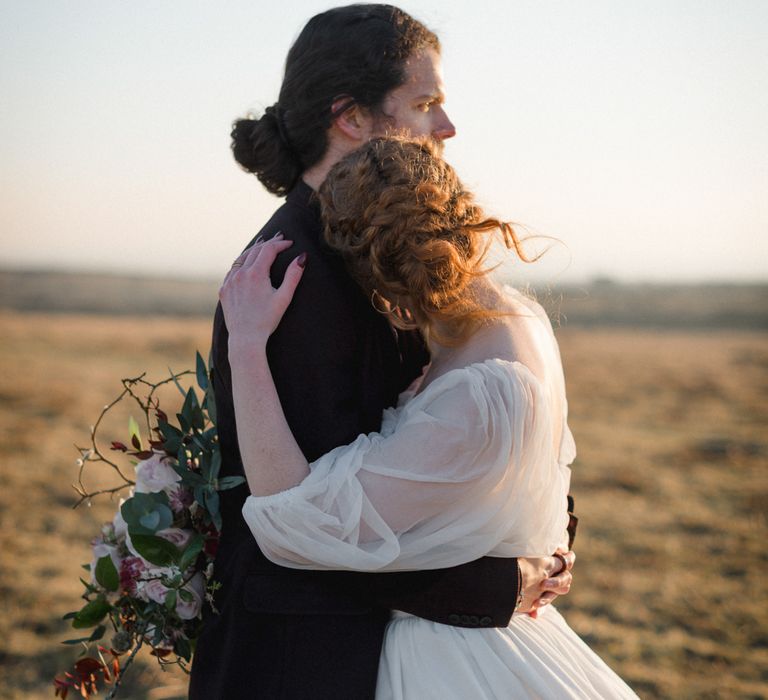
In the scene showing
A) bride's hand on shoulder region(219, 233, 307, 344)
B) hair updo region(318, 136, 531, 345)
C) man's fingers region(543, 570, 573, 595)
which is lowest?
man's fingers region(543, 570, 573, 595)

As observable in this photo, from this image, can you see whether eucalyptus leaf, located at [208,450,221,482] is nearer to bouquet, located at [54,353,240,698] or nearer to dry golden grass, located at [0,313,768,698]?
bouquet, located at [54,353,240,698]

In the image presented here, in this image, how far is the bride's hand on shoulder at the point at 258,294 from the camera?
7.60 feet

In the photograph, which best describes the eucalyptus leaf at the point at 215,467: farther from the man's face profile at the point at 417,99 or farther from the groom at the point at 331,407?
the man's face profile at the point at 417,99

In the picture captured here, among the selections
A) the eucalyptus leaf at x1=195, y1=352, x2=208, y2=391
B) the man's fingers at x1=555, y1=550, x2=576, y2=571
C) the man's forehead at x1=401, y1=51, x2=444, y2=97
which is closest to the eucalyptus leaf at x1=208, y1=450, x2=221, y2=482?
the eucalyptus leaf at x1=195, y1=352, x2=208, y2=391

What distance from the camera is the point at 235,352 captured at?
2.31 metres

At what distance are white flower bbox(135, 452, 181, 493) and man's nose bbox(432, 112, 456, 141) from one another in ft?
4.51

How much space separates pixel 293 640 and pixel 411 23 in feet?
6.28

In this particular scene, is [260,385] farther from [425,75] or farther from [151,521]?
[425,75]

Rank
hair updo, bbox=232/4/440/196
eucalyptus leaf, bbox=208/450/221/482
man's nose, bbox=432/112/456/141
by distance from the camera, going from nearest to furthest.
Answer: eucalyptus leaf, bbox=208/450/221/482, hair updo, bbox=232/4/440/196, man's nose, bbox=432/112/456/141

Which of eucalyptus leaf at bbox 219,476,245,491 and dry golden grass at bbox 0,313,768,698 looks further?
dry golden grass at bbox 0,313,768,698

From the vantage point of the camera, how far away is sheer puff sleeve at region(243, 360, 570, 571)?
2166mm

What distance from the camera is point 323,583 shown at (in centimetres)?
235

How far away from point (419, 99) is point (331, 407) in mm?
1071

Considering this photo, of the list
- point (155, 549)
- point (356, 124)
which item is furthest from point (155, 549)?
point (356, 124)
